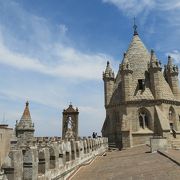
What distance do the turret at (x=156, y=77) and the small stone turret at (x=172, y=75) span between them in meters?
3.91

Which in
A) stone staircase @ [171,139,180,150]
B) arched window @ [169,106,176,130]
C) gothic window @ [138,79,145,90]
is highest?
gothic window @ [138,79,145,90]

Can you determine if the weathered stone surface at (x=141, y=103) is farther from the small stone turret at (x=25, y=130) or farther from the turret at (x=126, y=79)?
the small stone turret at (x=25, y=130)

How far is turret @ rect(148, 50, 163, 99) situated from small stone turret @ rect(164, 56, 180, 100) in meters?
3.91

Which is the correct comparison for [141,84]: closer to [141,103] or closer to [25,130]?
[141,103]

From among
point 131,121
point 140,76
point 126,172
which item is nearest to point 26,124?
point 131,121

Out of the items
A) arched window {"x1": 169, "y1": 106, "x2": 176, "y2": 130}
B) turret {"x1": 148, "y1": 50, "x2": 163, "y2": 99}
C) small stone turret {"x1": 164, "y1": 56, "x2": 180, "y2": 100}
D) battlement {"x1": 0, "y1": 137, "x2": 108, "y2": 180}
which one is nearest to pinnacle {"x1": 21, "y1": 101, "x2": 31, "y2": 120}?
battlement {"x1": 0, "y1": 137, "x2": 108, "y2": 180}

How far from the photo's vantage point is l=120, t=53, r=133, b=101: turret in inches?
1483

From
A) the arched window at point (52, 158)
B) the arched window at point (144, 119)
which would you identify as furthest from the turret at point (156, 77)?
the arched window at point (52, 158)

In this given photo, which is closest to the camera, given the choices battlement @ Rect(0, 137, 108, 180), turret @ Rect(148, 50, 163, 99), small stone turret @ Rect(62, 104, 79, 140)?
battlement @ Rect(0, 137, 108, 180)

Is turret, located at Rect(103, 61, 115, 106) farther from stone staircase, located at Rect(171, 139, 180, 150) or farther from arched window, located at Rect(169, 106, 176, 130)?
stone staircase, located at Rect(171, 139, 180, 150)

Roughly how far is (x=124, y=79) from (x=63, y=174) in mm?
24915

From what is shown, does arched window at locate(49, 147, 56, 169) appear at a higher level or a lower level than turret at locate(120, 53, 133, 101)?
lower

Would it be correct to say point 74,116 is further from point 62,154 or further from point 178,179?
point 178,179

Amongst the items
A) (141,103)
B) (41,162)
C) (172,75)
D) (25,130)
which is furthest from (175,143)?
(41,162)
